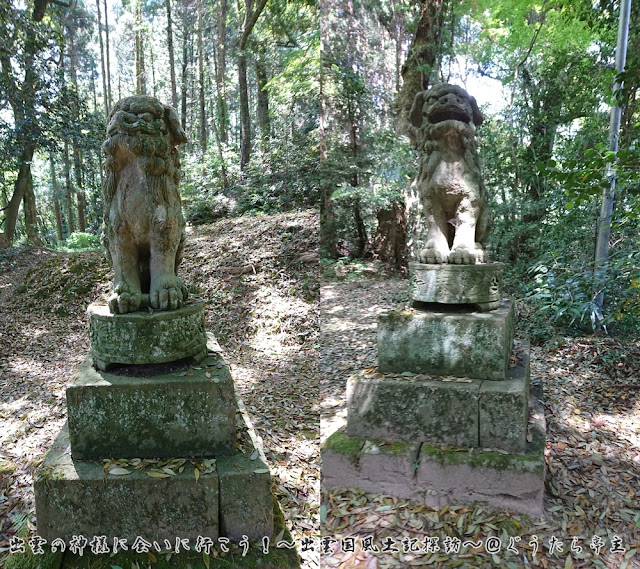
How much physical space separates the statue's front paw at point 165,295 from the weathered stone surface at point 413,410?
1.36 m

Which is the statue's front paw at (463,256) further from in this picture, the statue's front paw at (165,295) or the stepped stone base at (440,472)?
the statue's front paw at (165,295)

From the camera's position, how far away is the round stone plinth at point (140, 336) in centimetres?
252

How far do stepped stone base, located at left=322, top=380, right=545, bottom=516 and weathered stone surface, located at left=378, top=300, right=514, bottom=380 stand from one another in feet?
1.68

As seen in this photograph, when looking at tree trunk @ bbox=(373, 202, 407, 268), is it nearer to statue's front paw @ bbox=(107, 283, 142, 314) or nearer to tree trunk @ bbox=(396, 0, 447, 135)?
tree trunk @ bbox=(396, 0, 447, 135)

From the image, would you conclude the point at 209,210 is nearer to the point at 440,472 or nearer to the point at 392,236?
the point at 392,236

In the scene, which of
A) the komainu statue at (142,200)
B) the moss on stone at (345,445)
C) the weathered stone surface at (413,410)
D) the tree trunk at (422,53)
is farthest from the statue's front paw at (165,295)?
the tree trunk at (422,53)

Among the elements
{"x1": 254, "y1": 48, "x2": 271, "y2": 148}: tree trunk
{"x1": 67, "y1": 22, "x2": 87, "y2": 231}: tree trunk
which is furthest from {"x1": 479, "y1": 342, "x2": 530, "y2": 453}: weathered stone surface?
{"x1": 67, "y1": 22, "x2": 87, "y2": 231}: tree trunk

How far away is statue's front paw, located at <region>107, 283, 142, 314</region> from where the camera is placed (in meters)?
2.56

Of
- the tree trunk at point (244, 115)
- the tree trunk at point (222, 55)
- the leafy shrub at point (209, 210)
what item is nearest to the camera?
the leafy shrub at point (209, 210)

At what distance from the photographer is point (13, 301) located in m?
8.05

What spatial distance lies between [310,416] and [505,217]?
270 inches

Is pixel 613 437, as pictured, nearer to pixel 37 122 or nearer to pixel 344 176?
pixel 344 176

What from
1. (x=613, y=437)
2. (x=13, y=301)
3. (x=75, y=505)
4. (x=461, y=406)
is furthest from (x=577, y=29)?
(x=13, y=301)

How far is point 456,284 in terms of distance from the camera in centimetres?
323
